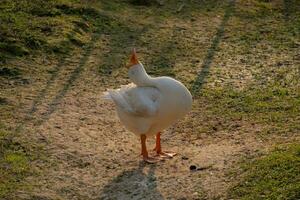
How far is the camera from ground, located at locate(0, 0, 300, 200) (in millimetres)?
6051

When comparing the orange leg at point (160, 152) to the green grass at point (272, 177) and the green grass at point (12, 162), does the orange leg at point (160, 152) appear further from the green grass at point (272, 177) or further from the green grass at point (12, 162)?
the green grass at point (12, 162)

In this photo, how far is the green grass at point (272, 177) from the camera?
18.1ft

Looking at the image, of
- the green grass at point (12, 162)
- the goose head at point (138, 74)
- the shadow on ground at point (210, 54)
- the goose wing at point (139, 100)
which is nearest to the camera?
the green grass at point (12, 162)

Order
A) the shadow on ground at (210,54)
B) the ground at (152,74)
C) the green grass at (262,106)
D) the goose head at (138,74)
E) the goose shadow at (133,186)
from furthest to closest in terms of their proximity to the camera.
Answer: the shadow on ground at (210,54)
the green grass at (262,106)
the goose head at (138,74)
the ground at (152,74)
the goose shadow at (133,186)

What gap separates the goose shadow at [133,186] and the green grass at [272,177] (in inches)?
27.5

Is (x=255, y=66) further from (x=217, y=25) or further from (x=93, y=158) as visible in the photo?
(x=93, y=158)

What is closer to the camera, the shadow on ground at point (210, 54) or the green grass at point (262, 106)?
the green grass at point (262, 106)

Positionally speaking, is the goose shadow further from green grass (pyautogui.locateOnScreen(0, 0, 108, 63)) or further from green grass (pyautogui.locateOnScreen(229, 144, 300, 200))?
green grass (pyautogui.locateOnScreen(0, 0, 108, 63))

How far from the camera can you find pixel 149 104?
6.42 meters

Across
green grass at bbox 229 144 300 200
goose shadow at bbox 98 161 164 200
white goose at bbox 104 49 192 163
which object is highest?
white goose at bbox 104 49 192 163

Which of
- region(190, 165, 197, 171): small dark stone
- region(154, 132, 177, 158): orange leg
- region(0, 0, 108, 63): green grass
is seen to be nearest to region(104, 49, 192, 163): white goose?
region(154, 132, 177, 158): orange leg

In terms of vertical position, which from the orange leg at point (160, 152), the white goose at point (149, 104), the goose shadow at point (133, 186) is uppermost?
the white goose at point (149, 104)

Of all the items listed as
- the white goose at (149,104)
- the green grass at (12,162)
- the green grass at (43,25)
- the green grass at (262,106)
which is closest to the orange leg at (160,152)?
the white goose at (149,104)

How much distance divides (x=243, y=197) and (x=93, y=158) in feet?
5.36
